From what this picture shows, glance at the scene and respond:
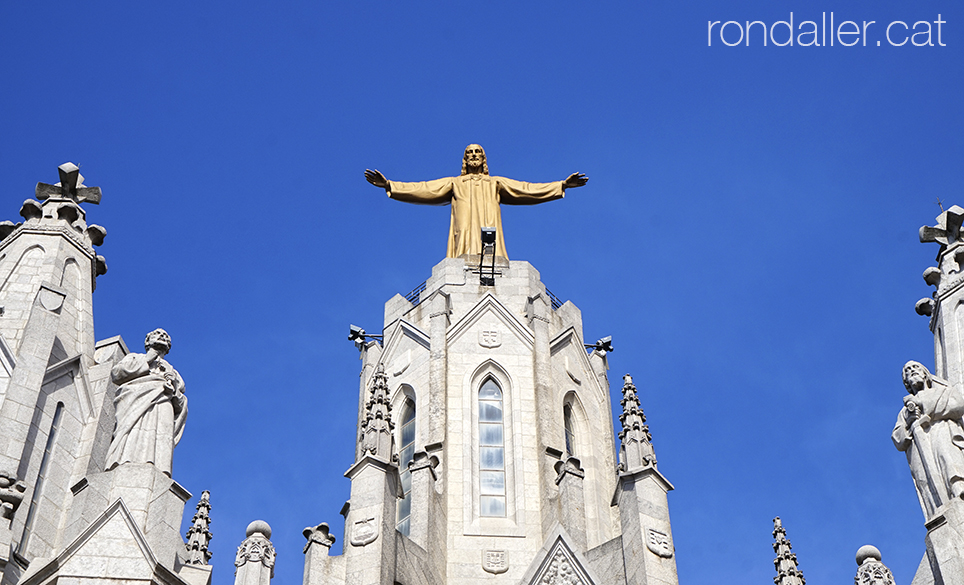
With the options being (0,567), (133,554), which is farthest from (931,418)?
(0,567)

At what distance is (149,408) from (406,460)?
462 inches

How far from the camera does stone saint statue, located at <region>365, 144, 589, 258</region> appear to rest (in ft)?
108

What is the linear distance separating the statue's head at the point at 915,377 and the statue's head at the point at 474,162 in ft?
57.1

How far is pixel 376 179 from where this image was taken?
33938 millimetres

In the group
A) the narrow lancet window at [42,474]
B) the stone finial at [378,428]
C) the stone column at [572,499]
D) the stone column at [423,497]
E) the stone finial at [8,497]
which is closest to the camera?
the stone finial at [8,497]

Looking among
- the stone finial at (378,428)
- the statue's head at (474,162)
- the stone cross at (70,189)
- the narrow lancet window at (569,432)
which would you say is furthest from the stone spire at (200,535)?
the statue's head at (474,162)

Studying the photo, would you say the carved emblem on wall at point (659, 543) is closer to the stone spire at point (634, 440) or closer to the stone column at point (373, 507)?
the stone spire at point (634, 440)

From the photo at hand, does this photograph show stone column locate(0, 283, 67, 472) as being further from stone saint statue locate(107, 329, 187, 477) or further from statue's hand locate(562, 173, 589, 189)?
statue's hand locate(562, 173, 589, 189)

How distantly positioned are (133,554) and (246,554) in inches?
221

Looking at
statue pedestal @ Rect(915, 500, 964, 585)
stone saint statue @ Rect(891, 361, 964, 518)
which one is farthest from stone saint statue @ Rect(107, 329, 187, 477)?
stone saint statue @ Rect(891, 361, 964, 518)

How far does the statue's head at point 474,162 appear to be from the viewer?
3453 cm

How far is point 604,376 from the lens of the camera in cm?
3141

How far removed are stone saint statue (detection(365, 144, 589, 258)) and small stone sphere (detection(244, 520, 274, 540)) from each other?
12.7 metres

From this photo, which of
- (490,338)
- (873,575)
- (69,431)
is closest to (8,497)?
(69,431)
